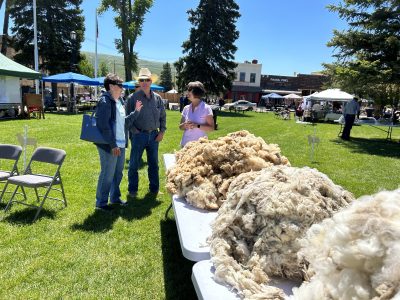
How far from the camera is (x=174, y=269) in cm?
394

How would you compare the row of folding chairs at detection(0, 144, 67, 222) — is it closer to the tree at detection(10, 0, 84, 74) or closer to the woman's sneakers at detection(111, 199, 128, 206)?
the woman's sneakers at detection(111, 199, 128, 206)

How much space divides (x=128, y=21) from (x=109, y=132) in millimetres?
37240

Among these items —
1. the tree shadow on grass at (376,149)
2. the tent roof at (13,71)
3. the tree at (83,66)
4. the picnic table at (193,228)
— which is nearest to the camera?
the picnic table at (193,228)

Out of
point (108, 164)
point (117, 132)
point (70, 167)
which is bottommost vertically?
point (70, 167)

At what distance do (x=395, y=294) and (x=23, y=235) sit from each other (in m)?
4.50

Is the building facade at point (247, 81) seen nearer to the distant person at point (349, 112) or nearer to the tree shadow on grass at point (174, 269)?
the distant person at point (349, 112)

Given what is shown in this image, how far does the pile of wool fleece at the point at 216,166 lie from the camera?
3398 millimetres

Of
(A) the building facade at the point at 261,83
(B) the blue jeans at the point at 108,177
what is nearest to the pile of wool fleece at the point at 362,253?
(B) the blue jeans at the point at 108,177

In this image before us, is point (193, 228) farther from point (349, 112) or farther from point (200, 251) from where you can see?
point (349, 112)

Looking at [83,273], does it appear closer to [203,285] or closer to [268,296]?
[203,285]

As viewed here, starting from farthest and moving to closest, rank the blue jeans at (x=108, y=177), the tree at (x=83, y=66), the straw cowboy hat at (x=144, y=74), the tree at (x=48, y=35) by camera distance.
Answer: the tree at (x=83, y=66), the tree at (x=48, y=35), the straw cowboy hat at (x=144, y=74), the blue jeans at (x=108, y=177)

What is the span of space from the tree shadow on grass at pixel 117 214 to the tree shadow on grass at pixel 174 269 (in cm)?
62

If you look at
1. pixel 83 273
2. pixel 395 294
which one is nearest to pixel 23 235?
pixel 83 273

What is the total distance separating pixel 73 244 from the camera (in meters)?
4.41
